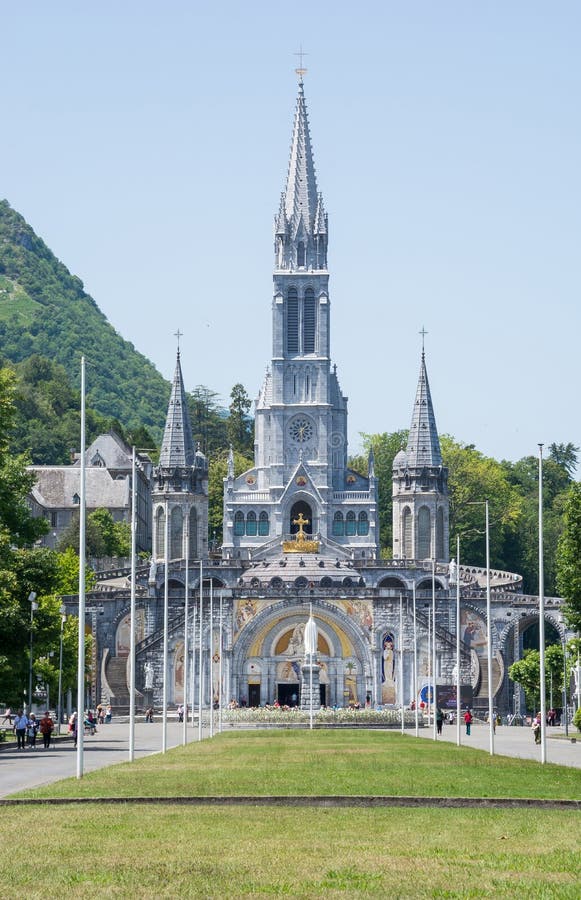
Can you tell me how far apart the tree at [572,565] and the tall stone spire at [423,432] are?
83.8m

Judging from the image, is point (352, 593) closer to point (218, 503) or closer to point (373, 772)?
point (218, 503)

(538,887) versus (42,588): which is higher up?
(42,588)

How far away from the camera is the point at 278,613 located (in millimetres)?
137375

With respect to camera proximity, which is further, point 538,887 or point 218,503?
point 218,503

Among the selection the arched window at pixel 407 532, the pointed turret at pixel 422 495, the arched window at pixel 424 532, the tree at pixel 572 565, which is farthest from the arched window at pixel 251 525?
the tree at pixel 572 565

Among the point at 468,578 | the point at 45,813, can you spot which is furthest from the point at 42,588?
the point at 468,578

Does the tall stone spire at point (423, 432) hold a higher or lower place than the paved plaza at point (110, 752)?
higher

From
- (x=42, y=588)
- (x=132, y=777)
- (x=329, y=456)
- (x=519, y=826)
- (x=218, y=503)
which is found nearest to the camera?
(x=519, y=826)

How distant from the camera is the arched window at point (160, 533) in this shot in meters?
160

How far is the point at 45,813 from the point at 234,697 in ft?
339

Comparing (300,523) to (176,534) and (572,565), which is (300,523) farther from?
(572,565)

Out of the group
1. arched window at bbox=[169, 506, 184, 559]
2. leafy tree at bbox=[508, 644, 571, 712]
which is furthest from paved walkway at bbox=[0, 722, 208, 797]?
arched window at bbox=[169, 506, 184, 559]

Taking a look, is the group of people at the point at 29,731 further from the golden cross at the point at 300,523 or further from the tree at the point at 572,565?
the golden cross at the point at 300,523

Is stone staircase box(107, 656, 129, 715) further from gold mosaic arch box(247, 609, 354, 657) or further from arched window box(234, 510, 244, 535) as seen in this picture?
arched window box(234, 510, 244, 535)
